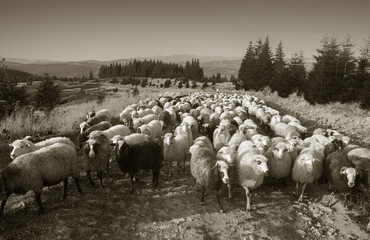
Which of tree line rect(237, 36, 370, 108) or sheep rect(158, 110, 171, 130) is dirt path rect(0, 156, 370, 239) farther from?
tree line rect(237, 36, 370, 108)

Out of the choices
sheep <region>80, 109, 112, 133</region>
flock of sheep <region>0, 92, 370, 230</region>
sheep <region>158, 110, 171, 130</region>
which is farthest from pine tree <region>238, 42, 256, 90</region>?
flock of sheep <region>0, 92, 370, 230</region>

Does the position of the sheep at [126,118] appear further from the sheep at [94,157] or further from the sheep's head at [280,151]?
the sheep's head at [280,151]

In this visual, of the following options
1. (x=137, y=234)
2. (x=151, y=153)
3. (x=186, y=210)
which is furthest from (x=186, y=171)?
(x=137, y=234)

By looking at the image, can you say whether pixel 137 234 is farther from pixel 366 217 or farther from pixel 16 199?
pixel 366 217

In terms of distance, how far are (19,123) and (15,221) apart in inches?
353

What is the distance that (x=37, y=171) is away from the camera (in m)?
6.61

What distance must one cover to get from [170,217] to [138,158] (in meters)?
2.52

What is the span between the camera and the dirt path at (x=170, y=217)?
6105 millimetres

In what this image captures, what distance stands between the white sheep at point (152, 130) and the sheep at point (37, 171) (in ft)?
17.2

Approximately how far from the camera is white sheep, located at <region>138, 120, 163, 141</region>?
500 inches

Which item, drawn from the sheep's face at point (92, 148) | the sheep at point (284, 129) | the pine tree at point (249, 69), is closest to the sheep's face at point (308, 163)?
the sheep at point (284, 129)

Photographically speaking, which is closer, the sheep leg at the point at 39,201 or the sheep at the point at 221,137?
the sheep leg at the point at 39,201

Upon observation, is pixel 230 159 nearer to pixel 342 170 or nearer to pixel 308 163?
pixel 308 163

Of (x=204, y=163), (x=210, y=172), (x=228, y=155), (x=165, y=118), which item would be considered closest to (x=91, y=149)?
(x=204, y=163)
